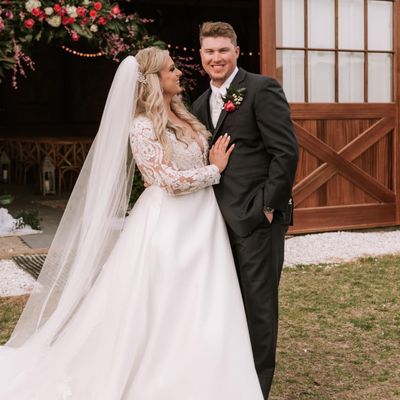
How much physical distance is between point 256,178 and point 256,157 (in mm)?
91

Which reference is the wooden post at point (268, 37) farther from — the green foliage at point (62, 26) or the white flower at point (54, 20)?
the white flower at point (54, 20)

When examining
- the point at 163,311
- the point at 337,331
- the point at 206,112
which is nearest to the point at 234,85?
the point at 206,112

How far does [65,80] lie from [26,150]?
5.62 meters

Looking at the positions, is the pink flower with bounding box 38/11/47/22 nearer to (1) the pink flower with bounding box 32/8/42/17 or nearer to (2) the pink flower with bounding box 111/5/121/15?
(1) the pink flower with bounding box 32/8/42/17

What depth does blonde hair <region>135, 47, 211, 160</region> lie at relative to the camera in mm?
3145

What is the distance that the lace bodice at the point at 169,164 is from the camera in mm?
3143

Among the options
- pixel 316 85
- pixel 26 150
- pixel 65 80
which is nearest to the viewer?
pixel 316 85

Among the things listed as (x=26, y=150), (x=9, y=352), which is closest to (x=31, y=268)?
(x=9, y=352)

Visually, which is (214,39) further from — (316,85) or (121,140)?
(316,85)

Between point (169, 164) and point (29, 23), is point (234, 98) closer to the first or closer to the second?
point (169, 164)

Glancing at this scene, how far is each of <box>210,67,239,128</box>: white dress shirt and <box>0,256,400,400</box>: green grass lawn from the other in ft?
4.44

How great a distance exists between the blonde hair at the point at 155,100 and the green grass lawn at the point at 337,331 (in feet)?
4.38

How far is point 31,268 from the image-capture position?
6.18 metres

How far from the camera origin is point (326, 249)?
6977 millimetres
